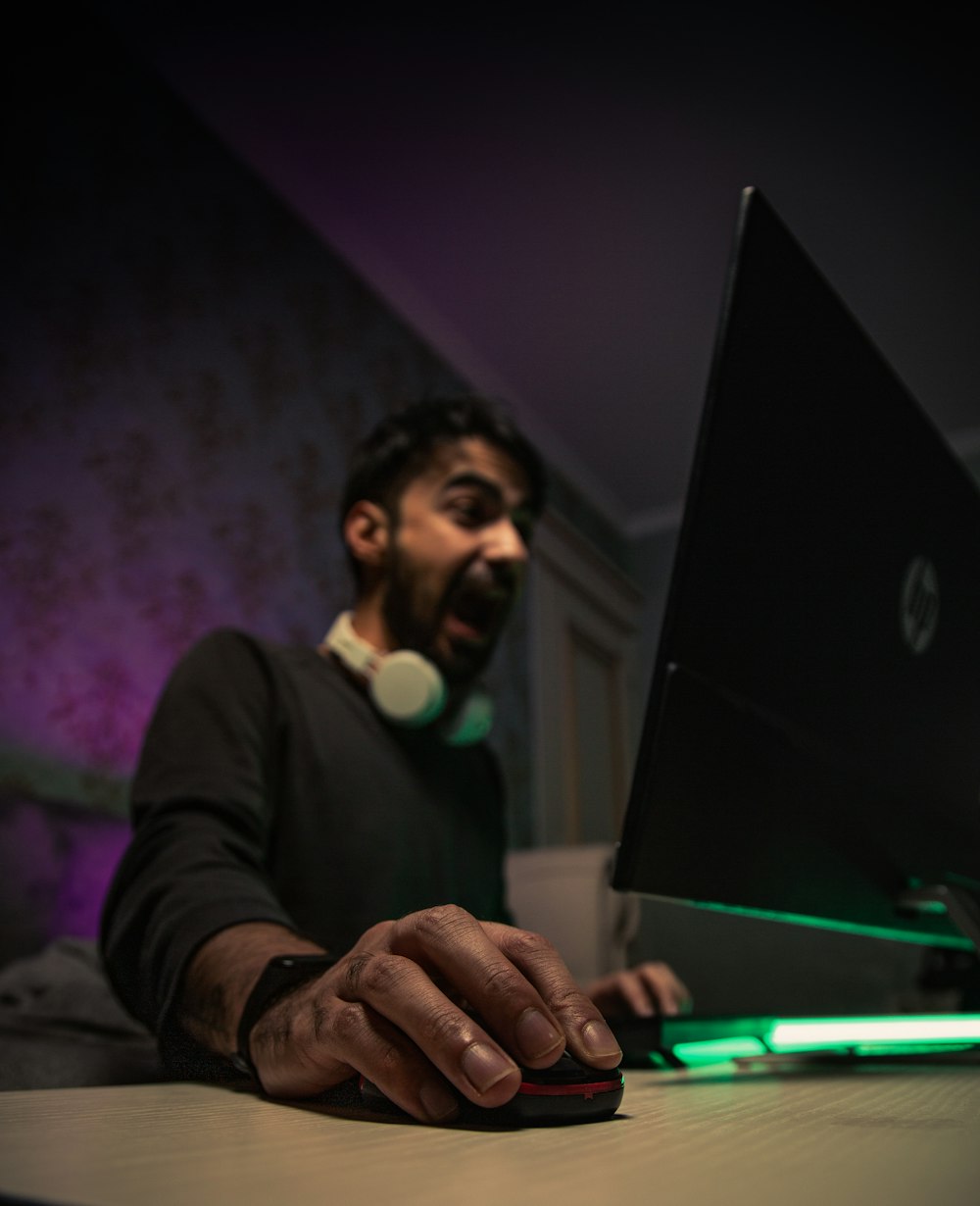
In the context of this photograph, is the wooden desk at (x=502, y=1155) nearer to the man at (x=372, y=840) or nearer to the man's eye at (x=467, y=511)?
the man at (x=372, y=840)

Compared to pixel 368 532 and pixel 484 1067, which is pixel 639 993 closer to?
pixel 484 1067

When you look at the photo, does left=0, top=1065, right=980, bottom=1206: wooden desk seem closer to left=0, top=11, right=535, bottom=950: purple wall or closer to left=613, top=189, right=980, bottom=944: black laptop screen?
left=613, top=189, right=980, bottom=944: black laptop screen

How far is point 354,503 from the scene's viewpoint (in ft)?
4.53

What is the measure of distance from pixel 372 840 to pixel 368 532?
502 millimetres

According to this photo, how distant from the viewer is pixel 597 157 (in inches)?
89.0

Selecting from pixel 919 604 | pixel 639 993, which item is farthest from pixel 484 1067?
pixel 639 993

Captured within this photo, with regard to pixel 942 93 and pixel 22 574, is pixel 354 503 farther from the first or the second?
pixel 942 93

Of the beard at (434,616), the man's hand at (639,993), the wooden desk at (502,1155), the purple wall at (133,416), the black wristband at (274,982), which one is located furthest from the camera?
the purple wall at (133,416)

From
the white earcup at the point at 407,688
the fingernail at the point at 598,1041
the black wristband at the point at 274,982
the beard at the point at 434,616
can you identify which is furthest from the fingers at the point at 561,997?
the beard at the point at 434,616

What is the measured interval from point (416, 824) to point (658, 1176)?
33.1 inches

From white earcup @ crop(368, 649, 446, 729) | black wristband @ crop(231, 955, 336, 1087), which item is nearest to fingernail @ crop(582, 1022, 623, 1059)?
black wristband @ crop(231, 955, 336, 1087)

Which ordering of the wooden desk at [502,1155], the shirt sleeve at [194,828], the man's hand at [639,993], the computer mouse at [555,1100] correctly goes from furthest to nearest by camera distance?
the man's hand at [639,993] → the shirt sleeve at [194,828] → the computer mouse at [555,1100] → the wooden desk at [502,1155]

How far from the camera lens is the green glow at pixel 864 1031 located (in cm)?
50

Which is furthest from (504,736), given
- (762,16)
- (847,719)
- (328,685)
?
(847,719)
